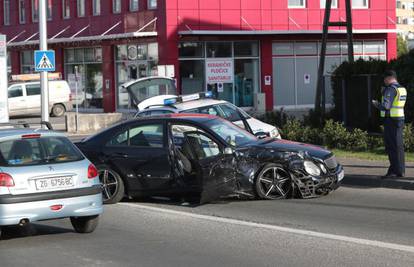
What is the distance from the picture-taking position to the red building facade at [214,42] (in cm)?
3828

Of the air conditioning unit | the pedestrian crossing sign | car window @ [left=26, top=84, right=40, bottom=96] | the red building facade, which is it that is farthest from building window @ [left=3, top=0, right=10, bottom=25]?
the pedestrian crossing sign

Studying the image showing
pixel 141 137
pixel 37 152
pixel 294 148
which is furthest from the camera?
pixel 141 137

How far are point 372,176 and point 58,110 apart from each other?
1144 inches

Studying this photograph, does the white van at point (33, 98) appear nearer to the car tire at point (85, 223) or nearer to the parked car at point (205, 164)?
the parked car at point (205, 164)

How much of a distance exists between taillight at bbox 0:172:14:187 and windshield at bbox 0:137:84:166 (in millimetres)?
169

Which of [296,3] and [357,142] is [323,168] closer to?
[357,142]

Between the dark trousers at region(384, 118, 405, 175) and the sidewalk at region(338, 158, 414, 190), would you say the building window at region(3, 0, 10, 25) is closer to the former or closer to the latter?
the sidewalk at region(338, 158, 414, 190)

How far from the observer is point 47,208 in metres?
8.82

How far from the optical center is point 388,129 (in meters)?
13.2

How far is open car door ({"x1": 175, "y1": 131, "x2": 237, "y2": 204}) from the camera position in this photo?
11328mm

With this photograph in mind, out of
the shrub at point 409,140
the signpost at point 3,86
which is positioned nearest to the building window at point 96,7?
the signpost at point 3,86

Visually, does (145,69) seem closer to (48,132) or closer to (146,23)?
(146,23)

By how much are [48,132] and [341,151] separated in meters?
9.92

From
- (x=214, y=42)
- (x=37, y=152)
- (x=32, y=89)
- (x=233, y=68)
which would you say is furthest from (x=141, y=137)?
(x=32, y=89)
